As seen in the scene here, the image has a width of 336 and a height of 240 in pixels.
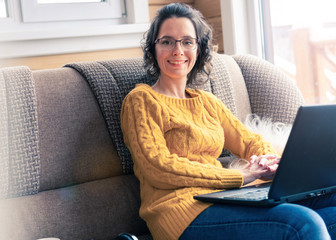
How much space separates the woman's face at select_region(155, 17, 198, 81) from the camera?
174 centimetres

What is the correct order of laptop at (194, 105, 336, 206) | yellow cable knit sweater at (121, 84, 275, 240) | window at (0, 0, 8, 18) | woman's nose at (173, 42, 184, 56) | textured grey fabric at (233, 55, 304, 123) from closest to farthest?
laptop at (194, 105, 336, 206)
yellow cable knit sweater at (121, 84, 275, 240)
woman's nose at (173, 42, 184, 56)
textured grey fabric at (233, 55, 304, 123)
window at (0, 0, 8, 18)

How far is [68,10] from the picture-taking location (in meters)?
2.79

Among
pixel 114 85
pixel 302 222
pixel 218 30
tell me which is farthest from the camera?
pixel 218 30

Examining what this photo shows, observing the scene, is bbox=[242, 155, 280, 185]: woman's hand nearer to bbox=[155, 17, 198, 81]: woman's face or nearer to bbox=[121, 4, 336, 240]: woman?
bbox=[121, 4, 336, 240]: woman

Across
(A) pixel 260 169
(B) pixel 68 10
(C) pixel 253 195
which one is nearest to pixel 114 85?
(A) pixel 260 169

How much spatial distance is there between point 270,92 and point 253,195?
2.98ft

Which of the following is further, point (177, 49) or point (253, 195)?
point (177, 49)

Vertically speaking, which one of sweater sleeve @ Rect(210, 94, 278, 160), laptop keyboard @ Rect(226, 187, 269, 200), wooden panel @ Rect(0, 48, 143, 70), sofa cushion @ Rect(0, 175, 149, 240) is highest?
wooden panel @ Rect(0, 48, 143, 70)

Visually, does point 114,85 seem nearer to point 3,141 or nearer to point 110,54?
point 3,141

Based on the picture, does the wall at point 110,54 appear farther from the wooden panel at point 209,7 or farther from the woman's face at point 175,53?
the woman's face at point 175,53

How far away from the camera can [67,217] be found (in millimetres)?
1617

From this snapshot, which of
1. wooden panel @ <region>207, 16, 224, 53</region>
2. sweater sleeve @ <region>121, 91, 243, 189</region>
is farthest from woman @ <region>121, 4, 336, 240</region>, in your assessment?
wooden panel @ <region>207, 16, 224, 53</region>

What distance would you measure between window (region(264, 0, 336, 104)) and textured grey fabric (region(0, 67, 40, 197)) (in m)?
1.52

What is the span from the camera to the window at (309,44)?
2.47 m
